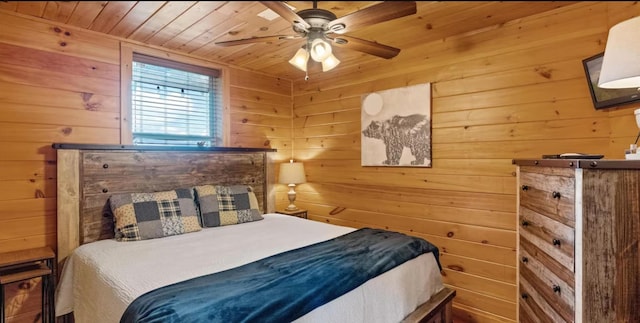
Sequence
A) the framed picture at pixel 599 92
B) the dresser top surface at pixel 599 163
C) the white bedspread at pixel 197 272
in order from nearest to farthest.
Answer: the dresser top surface at pixel 599 163 < the white bedspread at pixel 197 272 < the framed picture at pixel 599 92

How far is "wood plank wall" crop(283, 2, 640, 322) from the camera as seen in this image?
2.08 metres

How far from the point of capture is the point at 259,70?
3561 millimetres

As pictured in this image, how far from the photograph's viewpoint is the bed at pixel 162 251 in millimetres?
1547

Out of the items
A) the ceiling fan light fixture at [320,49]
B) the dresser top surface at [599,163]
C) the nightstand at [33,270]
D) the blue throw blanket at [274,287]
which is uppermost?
the ceiling fan light fixture at [320,49]

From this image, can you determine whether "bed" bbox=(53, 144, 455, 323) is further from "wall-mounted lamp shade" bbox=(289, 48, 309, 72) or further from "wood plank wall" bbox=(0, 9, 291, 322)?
"wall-mounted lamp shade" bbox=(289, 48, 309, 72)

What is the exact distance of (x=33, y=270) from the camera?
199 centimetres

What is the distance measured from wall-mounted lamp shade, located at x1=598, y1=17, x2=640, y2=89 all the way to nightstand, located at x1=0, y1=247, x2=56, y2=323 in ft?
10.0

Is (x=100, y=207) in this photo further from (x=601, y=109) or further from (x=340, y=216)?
(x=601, y=109)

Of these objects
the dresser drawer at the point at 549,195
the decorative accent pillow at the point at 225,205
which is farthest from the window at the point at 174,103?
the dresser drawer at the point at 549,195

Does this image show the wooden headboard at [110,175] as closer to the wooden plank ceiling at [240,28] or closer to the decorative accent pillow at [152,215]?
the decorative accent pillow at [152,215]

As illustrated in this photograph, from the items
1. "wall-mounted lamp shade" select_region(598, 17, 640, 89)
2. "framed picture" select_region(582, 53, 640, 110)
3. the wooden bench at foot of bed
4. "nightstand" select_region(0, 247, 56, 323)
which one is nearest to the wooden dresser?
"wall-mounted lamp shade" select_region(598, 17, 640, 89)

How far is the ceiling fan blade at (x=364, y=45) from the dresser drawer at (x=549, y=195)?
1.04 metres

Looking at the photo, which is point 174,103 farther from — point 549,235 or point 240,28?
point 549,235

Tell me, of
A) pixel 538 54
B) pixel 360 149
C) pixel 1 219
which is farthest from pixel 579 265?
pixel 1 219
